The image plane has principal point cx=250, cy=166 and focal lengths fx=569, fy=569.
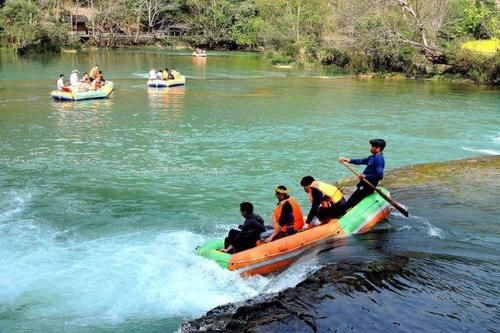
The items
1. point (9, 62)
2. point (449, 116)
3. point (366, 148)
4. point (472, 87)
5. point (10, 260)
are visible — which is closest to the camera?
point (10, 260)

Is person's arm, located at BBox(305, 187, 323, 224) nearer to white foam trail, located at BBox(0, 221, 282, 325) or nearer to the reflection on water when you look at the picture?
white foam trail, located at BBox(0, 221, 282, 325)

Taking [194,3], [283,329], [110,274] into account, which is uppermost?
[194,3]

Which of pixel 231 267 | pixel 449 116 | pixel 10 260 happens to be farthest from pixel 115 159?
pixel 449 116

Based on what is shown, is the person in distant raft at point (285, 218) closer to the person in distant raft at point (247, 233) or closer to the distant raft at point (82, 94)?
the person in distant raft at point (247, 233)

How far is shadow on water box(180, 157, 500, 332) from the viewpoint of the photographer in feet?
23.0

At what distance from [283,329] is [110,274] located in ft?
13.8

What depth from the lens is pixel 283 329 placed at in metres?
6.90

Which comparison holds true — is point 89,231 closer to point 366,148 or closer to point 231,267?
point 231,267

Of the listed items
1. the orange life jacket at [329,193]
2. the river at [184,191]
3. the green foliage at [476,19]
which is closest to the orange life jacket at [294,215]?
the orange life jacket at [329,193]

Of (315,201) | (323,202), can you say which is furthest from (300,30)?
(315,201)

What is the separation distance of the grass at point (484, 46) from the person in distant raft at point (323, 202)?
1299 inches

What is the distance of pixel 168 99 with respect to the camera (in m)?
30.6

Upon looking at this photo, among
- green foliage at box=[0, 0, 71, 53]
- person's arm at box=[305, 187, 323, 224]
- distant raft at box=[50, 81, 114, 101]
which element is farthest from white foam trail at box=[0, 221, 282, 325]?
green foliage at box=[0, 0, 71, 53]

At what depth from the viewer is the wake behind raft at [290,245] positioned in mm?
9367
